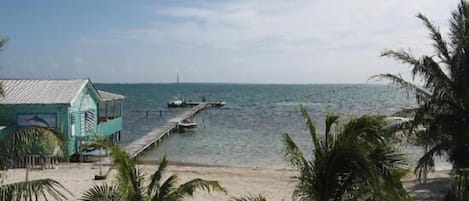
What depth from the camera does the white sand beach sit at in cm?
2198

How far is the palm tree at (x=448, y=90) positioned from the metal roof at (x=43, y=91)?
19.5 meters

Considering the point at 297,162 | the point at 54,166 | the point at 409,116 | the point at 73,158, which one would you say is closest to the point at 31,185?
the point at 297,162

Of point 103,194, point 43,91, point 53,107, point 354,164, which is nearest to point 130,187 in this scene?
point 103,194

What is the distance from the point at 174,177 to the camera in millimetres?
9883

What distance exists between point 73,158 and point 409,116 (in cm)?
2116

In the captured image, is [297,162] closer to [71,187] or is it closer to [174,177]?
[174,177]

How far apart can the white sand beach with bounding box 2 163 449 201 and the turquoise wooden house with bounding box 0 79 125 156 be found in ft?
5.96

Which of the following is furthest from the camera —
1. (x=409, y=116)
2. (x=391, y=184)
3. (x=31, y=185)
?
(x=409, y=116)

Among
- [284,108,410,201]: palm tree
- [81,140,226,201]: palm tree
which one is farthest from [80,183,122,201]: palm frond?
[284,108,410,201]: palm tree

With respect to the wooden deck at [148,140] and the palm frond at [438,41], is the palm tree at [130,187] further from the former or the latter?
the wooden deck at [148,140]

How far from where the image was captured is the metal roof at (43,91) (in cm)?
2875

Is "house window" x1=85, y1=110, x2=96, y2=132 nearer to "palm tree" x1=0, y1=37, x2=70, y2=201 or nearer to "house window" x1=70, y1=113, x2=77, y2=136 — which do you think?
"house window" x1=70, y1=113, x2=77, y2=136

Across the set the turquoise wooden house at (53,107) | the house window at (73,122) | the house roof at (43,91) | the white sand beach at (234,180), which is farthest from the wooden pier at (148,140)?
the house roof at (43,91)

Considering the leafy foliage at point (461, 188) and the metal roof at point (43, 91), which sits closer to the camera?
the leafy foliage at point (461, 188)
